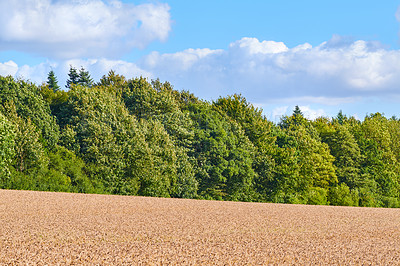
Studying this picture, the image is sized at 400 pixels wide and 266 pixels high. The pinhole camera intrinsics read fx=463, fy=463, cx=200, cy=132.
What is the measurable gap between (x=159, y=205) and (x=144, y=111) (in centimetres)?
2176

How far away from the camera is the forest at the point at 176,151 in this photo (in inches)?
1147

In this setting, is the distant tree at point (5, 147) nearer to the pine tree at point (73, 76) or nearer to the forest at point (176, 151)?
the forest at point (176, 151)

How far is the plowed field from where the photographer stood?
32.0 ft

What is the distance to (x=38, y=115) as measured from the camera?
31.7 meters

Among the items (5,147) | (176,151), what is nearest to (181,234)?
(5,147)

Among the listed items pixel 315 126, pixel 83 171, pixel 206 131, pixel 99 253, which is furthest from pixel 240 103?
pixel 99 253

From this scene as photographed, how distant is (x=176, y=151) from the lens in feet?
116

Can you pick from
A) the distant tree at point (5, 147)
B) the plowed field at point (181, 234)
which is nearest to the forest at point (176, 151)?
the distant tree at point (5, 147)

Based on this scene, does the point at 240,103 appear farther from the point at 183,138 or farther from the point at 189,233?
the point at 189,233

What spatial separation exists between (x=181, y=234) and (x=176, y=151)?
2334cm

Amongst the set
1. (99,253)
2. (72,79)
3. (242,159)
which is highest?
(72,79)

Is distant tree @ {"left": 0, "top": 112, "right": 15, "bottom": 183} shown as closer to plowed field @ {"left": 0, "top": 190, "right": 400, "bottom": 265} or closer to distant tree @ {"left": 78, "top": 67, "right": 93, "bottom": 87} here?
plowed field @ {"left": 0, "top": 190, "right": 400, "bottom": 265}

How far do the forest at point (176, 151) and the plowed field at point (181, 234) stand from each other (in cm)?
915

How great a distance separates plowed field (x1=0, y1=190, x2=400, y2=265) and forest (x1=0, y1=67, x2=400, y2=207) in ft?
30.0
